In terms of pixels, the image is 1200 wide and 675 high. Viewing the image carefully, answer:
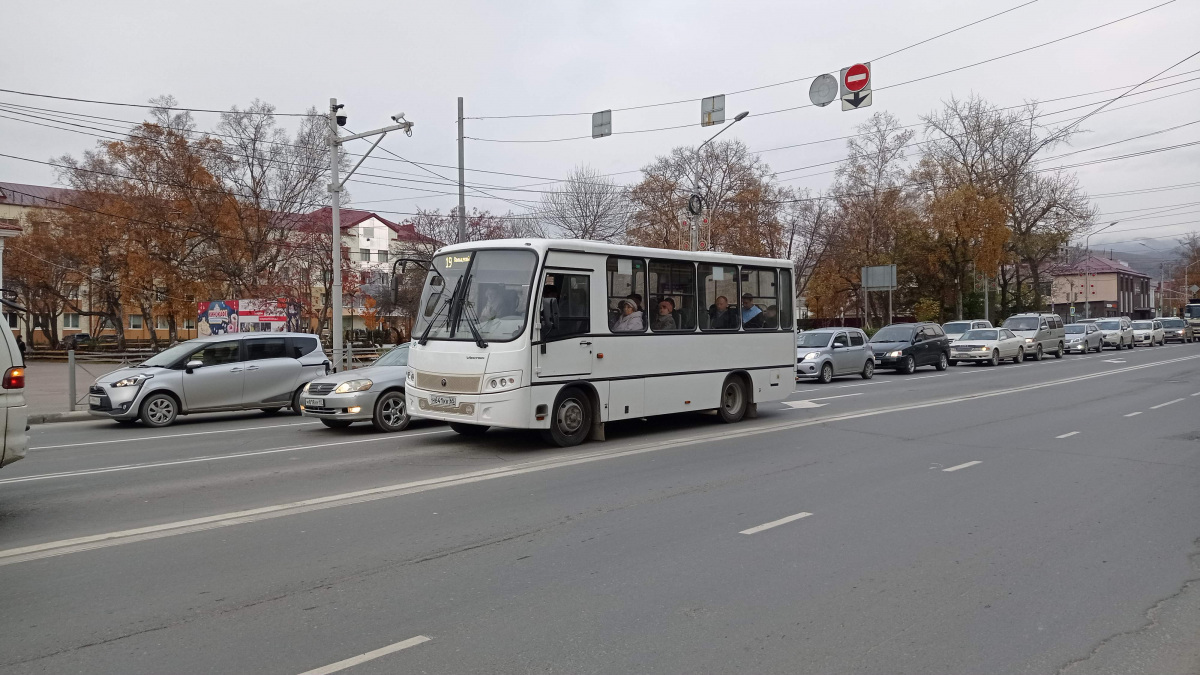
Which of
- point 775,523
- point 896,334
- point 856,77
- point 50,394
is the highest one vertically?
point 856,77

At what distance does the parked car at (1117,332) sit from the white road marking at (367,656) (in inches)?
2058

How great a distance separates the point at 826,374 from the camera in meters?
25.7

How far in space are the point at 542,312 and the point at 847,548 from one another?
233 inches

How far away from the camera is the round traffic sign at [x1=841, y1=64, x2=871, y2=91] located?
1667cm

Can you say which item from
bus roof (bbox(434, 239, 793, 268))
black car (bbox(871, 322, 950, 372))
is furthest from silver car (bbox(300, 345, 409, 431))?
black car (bbox(871, 322, 950, 372))

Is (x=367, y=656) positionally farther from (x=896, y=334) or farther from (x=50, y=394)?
(x=896, y=334)

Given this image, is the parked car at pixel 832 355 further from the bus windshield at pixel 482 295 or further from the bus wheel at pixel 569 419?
the bus windshield at pixel 482 295

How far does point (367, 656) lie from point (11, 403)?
531 cm

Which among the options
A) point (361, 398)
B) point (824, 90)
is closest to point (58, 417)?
point (361, 398)

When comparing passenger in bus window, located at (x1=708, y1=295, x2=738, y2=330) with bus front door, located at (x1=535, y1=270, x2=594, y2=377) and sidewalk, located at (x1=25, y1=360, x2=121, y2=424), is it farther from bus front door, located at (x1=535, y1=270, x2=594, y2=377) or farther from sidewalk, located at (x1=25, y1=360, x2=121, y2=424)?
sidewalk, located at (x1=25, y1=360, x2=121, y2=424)

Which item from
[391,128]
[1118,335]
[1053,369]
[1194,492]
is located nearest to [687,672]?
[1194,492]

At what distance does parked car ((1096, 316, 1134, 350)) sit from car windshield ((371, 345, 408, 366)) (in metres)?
45.4

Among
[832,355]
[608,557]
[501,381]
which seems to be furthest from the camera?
[832,355]

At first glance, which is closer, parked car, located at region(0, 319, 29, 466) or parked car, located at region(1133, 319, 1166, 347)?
parked car, located at region(0, 319, 29, 466)
